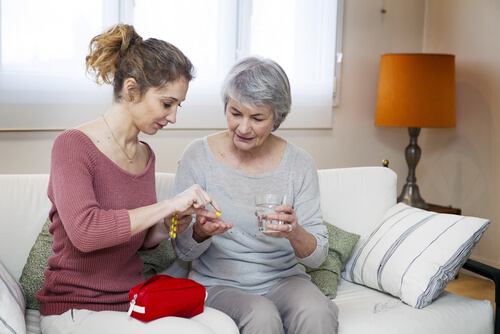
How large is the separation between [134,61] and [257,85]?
0.44 m

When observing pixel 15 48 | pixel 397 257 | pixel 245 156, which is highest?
pixel 15 48

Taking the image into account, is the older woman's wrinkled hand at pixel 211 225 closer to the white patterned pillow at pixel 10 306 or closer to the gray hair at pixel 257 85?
the gray hair at pixel 257 85

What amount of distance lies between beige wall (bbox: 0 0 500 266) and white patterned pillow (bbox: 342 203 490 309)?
4.63 ft

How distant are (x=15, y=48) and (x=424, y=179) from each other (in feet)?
9.90

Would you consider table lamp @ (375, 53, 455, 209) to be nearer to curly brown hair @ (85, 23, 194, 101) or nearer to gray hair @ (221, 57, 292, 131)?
gray hair @ (221, 57, 292, 131)

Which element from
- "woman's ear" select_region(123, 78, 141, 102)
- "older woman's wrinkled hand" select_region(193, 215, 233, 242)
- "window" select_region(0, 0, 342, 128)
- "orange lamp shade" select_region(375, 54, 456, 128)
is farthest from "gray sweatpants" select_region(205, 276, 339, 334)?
"orange lamp shade" select_region(375, 54, 456, 128)

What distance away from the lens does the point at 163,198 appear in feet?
7.39

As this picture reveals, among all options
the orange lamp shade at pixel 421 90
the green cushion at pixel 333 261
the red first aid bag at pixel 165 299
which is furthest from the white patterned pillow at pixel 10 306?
the orange lamp shade at pixel 421 90

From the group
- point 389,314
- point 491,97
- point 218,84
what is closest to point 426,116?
point 491,97

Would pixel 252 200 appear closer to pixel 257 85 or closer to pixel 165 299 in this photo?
pixel 257 85

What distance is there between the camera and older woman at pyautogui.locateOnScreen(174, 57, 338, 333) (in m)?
1.88

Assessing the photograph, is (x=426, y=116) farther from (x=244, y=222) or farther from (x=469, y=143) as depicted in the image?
(x=244, y=222)

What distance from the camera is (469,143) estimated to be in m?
3.93

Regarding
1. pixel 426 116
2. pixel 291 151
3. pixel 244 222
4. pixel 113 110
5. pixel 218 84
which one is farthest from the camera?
pixel 426 116
